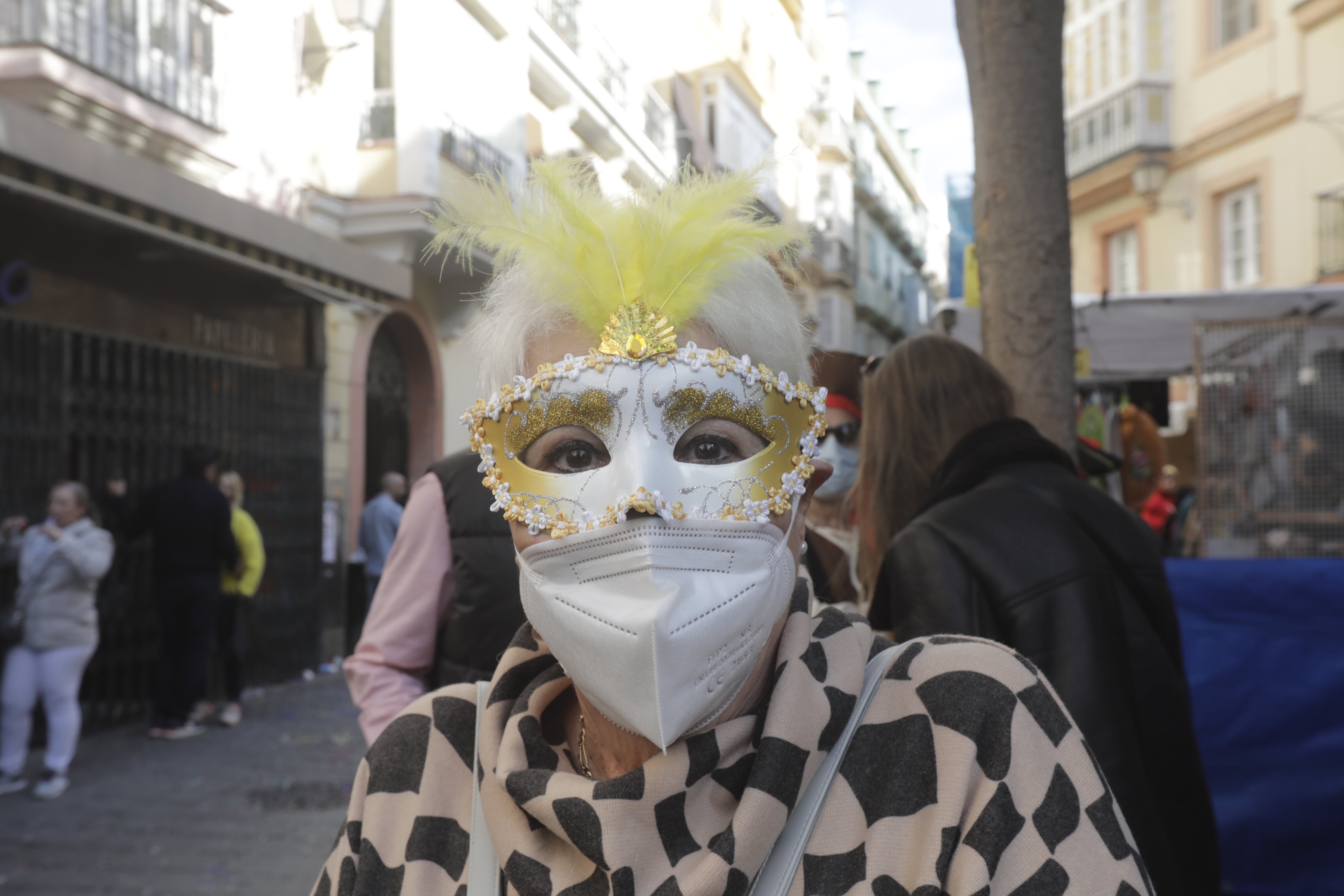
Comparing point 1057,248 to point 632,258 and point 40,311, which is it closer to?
point 632,258

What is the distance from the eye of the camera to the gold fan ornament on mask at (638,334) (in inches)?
56.1

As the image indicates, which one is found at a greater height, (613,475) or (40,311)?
(40,311)

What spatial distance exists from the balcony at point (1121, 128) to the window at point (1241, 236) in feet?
5.01

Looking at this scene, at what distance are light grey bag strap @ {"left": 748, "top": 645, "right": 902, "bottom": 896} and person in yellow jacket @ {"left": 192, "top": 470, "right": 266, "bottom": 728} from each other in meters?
6.92

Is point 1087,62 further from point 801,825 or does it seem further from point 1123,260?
point 801,825

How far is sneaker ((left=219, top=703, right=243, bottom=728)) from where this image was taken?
7.75 meters

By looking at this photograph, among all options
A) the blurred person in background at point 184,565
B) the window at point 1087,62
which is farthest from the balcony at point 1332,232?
the blurred person in background at point 184,565

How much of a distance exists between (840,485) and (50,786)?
4943 mm

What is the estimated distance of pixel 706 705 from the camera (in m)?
1.30

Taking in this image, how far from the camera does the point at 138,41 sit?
7.81m

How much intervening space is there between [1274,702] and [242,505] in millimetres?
8144

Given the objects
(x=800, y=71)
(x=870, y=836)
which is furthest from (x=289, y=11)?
(x=870, y=836)

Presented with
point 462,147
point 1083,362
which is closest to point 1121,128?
point 462,147

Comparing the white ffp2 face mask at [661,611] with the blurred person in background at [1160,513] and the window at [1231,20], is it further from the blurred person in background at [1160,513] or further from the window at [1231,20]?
the window at [1231,20]
